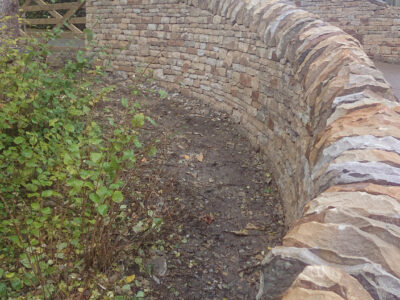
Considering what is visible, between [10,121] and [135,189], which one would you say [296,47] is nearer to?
[135,189]

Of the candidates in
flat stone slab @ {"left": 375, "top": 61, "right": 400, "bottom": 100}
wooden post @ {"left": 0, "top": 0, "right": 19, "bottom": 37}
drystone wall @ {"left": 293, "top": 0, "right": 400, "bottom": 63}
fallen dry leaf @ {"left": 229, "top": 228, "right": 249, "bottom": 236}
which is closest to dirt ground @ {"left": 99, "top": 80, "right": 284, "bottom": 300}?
fallen dry leaf @ {"left": 229, "top": 228, "right": 249, "bottom": 236}

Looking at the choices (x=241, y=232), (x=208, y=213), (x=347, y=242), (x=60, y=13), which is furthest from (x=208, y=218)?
(x=60, y=13)

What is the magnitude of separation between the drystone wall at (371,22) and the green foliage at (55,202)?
679cm

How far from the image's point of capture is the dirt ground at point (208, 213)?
270 cm

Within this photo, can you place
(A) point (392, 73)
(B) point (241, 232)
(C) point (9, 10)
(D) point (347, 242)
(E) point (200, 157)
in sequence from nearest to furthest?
(D) point (347, 242), (B) point (241, 232), (E) point (200, 157), (C) point (9, 10), (A) point (392, 73)

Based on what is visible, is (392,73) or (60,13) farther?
(60,13)

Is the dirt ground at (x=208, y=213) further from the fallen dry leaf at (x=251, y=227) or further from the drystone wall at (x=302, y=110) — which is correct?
the drystone wall at (x=302, y=110)

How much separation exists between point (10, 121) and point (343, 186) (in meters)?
2.68

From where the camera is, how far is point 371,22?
26.1 ft

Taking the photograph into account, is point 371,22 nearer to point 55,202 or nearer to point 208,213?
point 208,213

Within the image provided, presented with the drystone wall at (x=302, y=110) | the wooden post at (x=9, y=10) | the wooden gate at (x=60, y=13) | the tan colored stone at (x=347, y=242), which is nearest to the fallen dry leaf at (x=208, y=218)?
the drystone wall at (x=302, y=110)

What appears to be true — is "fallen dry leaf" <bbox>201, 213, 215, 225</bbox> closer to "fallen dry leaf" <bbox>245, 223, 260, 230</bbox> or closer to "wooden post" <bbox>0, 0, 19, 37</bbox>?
"fallen dry leaf" <bbox>245, 223, 260, 230</bbox>

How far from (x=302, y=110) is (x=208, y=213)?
129 cm

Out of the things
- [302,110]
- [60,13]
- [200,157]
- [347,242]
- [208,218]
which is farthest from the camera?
[60,13]
